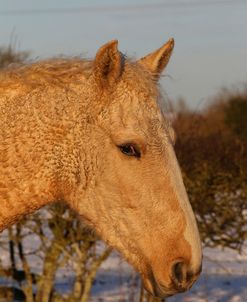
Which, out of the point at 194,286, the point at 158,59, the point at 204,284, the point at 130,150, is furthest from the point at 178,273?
the point at 194,286

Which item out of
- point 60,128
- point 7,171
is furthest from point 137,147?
point 7,171

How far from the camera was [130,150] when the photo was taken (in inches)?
136

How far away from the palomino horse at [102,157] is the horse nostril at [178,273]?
0.08ft

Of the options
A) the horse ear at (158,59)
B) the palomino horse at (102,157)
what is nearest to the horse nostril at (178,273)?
the palomino horse at (102,157)

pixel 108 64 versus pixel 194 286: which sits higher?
pixel 108 64

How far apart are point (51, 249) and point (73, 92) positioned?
14.9 feet

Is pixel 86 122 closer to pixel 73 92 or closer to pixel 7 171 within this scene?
pixel 73 92

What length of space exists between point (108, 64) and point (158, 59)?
475mm

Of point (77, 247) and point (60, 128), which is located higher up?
point (60, 128)

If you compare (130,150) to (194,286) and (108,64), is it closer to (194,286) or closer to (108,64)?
(108,64)

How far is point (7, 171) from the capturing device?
3.52 m

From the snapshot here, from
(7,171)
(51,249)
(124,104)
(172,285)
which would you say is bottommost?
(51,249)

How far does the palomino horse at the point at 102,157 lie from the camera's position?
3.43m

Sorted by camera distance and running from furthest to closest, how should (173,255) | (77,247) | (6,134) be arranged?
(77,247), (6,134), (173,255)
